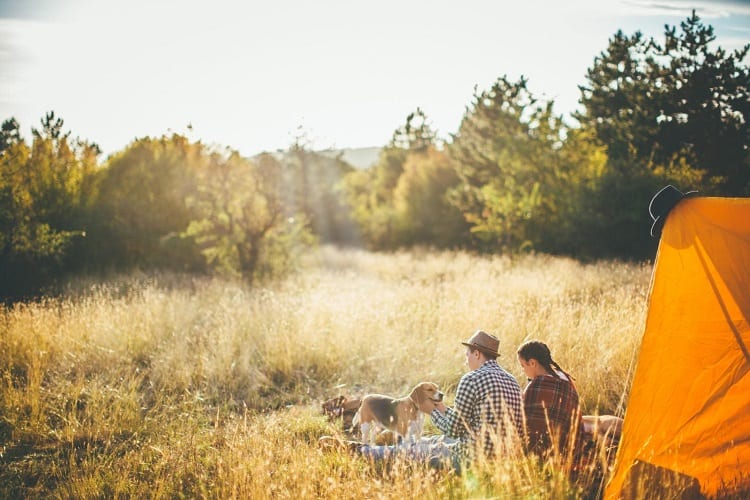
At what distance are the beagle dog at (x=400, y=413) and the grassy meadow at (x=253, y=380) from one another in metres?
0.39

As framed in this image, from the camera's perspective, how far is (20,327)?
7.16 meters

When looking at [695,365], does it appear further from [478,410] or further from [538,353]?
[478,410]

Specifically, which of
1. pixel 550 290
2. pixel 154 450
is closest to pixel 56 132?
pixel 154 450

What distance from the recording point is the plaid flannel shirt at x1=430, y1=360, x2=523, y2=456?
11.8 ft

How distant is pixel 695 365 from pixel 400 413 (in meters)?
2.41

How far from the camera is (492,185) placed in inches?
765

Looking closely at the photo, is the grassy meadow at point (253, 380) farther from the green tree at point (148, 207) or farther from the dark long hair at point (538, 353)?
the green tree at point (148, 207)

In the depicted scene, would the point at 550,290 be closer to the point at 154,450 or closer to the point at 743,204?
the point at 743,204

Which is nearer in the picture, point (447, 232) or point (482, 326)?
point (482, 326)

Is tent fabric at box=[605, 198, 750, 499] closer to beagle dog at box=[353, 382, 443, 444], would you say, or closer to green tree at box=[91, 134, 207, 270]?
beagle dog at box=[353, 382, 443, 444]

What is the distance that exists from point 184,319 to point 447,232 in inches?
788

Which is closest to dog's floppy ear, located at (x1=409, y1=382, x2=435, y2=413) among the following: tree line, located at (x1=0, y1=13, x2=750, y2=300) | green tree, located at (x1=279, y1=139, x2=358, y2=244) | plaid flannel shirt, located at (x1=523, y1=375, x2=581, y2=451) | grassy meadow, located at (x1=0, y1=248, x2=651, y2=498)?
grassy meadow, located at (x1=0, y1=248, x2=651, y2=498)

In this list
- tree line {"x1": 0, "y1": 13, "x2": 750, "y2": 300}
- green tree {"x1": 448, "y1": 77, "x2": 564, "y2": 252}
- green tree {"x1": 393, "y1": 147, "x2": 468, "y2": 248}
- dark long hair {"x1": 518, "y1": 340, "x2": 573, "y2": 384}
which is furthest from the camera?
green tree {"x1": 393, "y1": 147, "x2": 468, "y2": 248}

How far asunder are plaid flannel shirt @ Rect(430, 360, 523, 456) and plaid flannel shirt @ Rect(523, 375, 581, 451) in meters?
0.11
